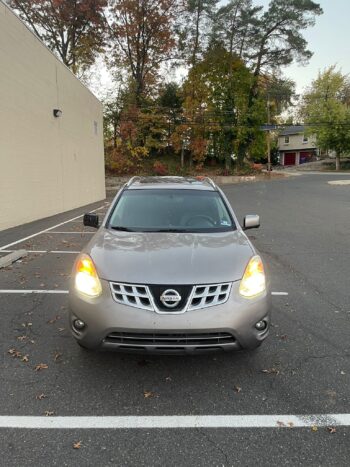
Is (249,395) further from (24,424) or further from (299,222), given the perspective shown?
(299,222)

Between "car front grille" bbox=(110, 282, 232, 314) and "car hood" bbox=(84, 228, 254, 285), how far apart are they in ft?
0.15

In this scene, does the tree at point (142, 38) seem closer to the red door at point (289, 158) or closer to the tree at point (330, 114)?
the tree at point (330, 114)

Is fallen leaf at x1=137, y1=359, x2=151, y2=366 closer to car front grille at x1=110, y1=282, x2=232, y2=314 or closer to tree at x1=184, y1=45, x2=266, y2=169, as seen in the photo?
car front grille at x1=110, y1=282, x2=232, y2=314

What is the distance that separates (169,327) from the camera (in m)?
2.71

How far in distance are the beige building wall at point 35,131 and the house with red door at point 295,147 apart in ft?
171

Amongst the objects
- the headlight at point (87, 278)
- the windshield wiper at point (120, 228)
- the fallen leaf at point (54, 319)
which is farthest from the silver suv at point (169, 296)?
the fallen leaf at point (54, 319)

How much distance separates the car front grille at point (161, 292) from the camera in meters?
2.77

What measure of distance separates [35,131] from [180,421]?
12.1 meters

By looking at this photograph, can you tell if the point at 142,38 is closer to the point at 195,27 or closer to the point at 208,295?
the point at 195,27

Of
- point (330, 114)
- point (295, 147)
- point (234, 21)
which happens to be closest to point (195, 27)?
point (234, 21)

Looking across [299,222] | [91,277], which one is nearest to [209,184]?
[91,277]

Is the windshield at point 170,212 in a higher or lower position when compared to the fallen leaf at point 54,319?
higher

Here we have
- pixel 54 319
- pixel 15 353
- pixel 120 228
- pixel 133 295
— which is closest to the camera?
pixel 133 295

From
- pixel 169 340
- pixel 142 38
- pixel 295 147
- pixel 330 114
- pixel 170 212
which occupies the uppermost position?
pixel 142 38
